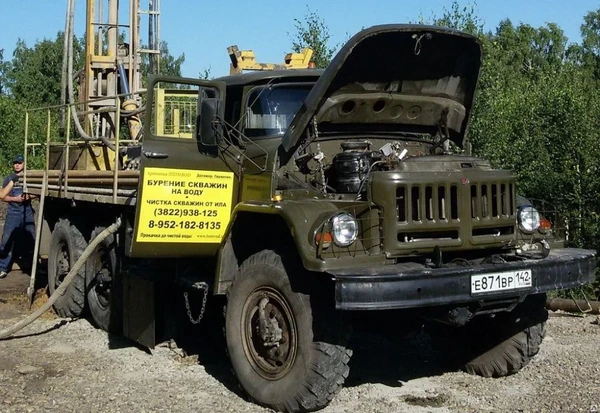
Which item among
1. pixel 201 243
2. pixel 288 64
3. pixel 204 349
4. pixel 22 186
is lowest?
pixel 204 349

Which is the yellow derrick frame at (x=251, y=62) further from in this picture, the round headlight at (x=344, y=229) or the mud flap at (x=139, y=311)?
the round headlight at (x=344, y=229)

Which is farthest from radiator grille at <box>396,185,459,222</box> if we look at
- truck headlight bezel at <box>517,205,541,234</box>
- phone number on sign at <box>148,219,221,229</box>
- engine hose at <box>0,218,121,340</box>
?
engine hose at <box>0,218,121,340</box>

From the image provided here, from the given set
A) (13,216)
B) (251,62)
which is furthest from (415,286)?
(13,216)

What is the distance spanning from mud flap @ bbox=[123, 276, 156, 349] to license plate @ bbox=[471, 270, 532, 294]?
10.5 feet

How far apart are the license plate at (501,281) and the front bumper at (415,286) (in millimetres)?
27

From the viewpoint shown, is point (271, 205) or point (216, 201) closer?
point (271, 205)

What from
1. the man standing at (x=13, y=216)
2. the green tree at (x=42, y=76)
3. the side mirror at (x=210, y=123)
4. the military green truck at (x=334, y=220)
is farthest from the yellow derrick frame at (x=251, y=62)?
the green tree at (x=42, y=76)

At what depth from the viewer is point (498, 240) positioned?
6.42 meters

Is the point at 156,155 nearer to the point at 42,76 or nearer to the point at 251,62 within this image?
the point at 251,62

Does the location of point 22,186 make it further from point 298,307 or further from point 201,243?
point 298,307

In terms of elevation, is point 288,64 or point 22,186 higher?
point 288,64

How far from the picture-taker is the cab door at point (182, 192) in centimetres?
707

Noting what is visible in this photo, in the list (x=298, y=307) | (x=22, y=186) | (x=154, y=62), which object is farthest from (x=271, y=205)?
(x=154, y=62)

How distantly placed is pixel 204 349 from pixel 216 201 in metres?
1.78
